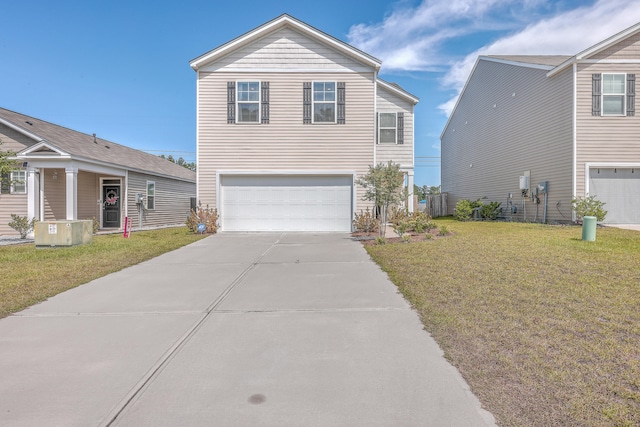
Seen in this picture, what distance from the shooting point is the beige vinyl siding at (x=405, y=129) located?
47.6 ft

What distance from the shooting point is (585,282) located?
499 centimetres

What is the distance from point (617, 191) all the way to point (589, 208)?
2153 millimetres

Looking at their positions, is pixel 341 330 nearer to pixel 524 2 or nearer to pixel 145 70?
pixel 524 2

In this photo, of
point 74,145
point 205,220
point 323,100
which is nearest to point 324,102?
point 323,100

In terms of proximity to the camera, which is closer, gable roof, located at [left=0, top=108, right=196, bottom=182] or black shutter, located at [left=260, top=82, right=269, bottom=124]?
gable roof, located at [left=0, top=108, right=196, bottom=182]

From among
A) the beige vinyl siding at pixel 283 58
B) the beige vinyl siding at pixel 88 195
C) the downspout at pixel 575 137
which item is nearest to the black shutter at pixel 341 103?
the beige vinyl siding at pixel 283 58

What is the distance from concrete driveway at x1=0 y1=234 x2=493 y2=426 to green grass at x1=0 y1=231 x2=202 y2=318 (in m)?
0.50

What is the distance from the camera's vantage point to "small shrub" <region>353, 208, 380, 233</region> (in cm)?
1207

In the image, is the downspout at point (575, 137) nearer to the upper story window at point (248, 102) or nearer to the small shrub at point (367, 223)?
the small shrub at point (367, 223)

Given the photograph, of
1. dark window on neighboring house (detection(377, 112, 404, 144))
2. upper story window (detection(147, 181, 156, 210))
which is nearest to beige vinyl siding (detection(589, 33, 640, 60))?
dark window on neighboring house (detection(377, 112, 404, 144))

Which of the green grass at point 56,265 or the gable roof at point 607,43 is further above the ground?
the gable roof at point 607,43

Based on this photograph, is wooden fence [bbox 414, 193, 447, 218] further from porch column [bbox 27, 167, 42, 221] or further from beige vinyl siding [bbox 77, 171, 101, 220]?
porch column [bbox 27, 167, 42, 221]

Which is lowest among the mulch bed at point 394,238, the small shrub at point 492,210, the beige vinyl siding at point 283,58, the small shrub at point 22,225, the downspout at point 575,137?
the mulch bed at point 394,238

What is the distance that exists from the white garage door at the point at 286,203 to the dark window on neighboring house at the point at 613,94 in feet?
31.9
